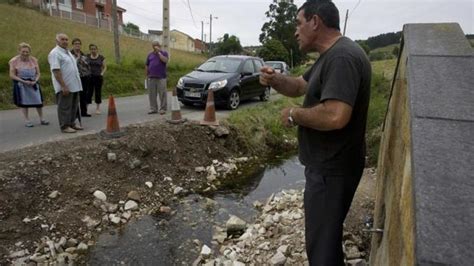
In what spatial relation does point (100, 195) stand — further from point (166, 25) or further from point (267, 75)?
point (166, 25)

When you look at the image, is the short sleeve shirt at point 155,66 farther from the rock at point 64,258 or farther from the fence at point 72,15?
the fence at point 72,15

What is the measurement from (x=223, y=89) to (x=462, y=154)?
9.19 m

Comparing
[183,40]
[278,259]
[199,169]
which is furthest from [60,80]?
[183,40]

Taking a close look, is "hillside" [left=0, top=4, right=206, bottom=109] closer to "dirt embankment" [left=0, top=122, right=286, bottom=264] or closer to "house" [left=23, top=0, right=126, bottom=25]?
"dirt embankment" [left=0, top=122, right=286, bottom=264]

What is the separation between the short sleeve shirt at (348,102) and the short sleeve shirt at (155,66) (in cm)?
718

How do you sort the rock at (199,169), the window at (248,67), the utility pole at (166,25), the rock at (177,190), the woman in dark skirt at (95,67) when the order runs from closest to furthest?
the rock at (177,190)
the rock at (199,169)
the woman in dark skirt at (95,67)
the window at (248,67)
the utility pole at (166,25)

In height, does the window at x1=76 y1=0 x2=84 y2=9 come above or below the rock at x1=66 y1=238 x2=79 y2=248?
above

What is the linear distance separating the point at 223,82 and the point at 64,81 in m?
4.56

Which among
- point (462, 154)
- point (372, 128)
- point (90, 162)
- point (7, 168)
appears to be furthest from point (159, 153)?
point (462, 154)

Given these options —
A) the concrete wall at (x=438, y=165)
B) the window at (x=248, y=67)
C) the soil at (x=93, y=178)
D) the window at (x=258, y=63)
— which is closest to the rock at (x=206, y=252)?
the soil at (x=93, y=178)

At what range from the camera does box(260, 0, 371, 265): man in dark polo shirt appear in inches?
91.0

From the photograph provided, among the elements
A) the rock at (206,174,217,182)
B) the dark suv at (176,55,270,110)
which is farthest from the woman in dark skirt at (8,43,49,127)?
the rock at (206,174,217,182)

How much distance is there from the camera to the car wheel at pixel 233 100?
10.6m

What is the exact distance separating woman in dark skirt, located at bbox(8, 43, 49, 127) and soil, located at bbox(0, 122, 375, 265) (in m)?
2.00
